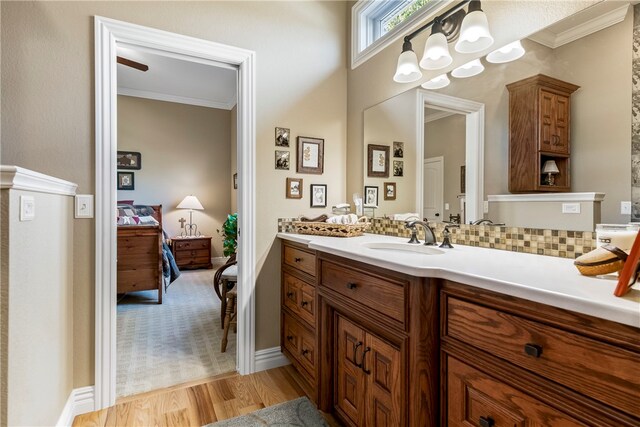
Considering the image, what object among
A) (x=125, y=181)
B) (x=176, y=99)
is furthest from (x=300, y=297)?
(x=176, y=99)

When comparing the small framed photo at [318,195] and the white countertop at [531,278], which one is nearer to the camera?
the white countertop at [531,278]

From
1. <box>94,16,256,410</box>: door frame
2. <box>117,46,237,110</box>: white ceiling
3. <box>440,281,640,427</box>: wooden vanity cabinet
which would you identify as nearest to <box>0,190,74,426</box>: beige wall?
<box>94,16,256,410</box>: door frame

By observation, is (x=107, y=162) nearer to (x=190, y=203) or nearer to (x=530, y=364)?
(x=530, y=364)

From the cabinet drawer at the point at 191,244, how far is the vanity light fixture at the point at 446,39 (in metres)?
4.52

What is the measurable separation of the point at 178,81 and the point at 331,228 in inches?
169

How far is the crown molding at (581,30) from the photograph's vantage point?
110 centimetres

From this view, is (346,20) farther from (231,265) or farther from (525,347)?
(525,347)

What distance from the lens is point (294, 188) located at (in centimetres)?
229

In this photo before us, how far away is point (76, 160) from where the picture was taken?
1.70 metres

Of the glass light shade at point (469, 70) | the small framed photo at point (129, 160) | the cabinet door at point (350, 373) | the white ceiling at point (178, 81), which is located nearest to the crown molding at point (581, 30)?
the glass light shade at point (469, 70)

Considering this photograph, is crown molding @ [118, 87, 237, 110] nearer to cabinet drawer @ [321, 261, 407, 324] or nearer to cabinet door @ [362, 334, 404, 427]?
cabinet drawer @ [321, 261, 407, 324]

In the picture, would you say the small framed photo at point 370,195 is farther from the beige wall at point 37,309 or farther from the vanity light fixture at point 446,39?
the beige wall at point 37,309

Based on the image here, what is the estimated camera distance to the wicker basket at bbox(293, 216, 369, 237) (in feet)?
6.53

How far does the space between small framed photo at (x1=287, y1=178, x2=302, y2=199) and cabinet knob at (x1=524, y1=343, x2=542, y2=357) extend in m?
1.73
